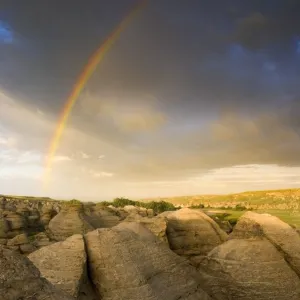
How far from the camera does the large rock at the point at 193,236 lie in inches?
1396

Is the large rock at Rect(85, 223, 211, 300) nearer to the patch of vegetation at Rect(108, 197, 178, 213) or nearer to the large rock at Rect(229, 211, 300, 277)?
the large rock at Rect(229, 211, 300, 277)

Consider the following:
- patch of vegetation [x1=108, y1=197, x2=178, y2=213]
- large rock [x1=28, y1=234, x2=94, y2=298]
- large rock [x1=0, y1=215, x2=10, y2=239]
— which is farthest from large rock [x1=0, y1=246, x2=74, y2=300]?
patch of vegetation [x1=108, y1=197, x2=178, y2=213]

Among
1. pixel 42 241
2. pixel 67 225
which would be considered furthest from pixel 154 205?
pixel 42 241

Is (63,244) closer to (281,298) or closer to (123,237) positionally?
(123,237)

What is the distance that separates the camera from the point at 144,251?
15.0 m

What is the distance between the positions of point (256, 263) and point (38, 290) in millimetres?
13317

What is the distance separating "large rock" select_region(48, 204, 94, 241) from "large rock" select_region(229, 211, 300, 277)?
84.1 ft

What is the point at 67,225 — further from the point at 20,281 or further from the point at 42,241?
the point at 20,281

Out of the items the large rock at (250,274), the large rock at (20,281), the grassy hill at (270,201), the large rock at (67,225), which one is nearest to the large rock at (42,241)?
the large rock at (67,225)

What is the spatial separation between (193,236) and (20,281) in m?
30.1

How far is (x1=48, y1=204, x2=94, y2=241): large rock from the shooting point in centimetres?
4356

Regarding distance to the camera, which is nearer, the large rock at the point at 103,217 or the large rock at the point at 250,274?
the large rock at the point at 250,274

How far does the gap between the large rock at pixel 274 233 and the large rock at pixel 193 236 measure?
572 inches

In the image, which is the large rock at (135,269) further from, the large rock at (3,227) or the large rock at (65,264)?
the large rock at (3,227)
